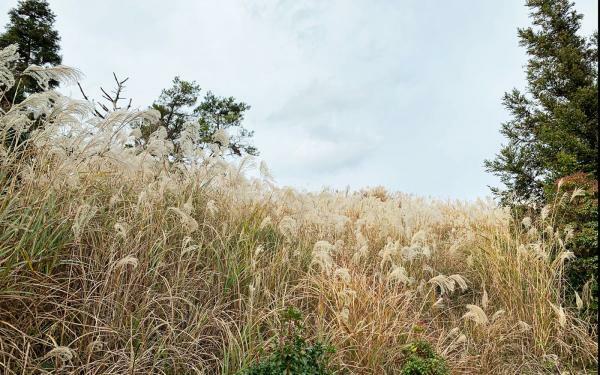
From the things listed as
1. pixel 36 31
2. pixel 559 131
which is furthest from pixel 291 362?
pixel 36 31

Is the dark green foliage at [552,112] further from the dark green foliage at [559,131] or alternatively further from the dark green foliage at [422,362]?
the dark green foliage at [422,362]

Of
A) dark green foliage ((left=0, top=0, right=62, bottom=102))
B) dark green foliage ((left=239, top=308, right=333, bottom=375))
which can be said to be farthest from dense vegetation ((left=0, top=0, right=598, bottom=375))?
dark green foliage ((left=0, top=0, right=62, bottom=102))

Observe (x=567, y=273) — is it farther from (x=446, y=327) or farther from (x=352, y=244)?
(x=352, y=244)

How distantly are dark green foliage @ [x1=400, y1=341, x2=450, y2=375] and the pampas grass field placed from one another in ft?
0.62

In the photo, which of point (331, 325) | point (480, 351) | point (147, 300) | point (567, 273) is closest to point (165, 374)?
point (147, 300)

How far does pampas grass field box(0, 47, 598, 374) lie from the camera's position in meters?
2.93

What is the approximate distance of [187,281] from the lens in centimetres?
359

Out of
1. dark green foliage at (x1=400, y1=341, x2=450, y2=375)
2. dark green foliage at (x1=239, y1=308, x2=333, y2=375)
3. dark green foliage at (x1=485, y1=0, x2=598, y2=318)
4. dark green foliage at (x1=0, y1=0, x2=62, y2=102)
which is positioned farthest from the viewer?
dark green foliage at (x1=0, y1=0, x2=62, y2=102)

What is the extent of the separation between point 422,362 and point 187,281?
1.85 metres

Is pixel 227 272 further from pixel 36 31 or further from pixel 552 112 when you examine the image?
pixel 36 31

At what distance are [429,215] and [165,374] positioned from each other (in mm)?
5251

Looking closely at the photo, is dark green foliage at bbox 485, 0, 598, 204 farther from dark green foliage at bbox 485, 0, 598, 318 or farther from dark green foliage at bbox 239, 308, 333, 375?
dark green foliage at bbox 239, 308, 333, 375

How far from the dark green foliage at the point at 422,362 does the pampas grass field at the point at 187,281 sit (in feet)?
0.62

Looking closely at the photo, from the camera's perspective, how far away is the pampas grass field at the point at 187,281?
293 cm
